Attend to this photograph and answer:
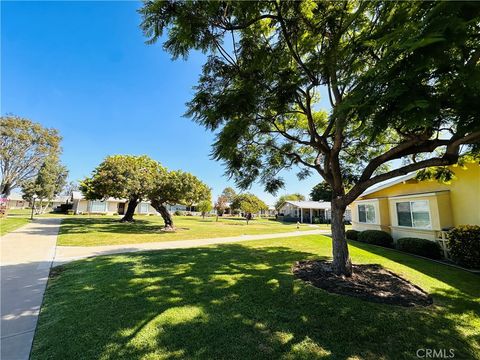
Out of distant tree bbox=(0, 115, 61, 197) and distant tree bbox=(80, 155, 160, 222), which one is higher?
distant tree bbox=(0, 115, 61, 197)

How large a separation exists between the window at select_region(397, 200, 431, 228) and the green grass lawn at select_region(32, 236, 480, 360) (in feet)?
17.4

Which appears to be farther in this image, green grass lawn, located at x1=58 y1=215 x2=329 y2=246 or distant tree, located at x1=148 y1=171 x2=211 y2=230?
distant tree, located at x1=148 y1=171 x2=211 y2=230

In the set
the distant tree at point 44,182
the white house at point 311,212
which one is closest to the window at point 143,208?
the distant tree at point 44,182

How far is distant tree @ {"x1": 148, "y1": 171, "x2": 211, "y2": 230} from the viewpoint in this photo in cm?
1714

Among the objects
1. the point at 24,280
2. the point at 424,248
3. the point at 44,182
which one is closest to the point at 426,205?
the point at 424,248

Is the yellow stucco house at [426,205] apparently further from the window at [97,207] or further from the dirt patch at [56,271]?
the window at [97,207]

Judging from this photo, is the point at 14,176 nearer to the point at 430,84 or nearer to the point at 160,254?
the point at 160,254

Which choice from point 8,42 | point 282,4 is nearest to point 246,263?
point 282,4

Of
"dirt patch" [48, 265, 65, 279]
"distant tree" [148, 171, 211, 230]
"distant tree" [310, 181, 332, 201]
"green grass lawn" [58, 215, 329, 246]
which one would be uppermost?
"distant tree" [310, 181, 332, 201]

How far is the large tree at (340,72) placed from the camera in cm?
247

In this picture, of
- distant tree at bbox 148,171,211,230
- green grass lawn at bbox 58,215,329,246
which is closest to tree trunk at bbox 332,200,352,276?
green grass lawn at bbox 58,215,329,246

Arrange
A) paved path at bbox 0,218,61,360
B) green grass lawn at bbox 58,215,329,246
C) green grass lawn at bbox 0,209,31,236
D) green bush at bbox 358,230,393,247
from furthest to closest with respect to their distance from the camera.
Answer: green grass lawn at bbox 0,209,31,236
green bush at bbox 358,230,393,247
green grass lawn at bbox 58,215,329,246
paved path at bbox 0,218,61,360
